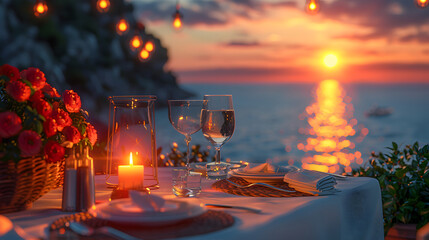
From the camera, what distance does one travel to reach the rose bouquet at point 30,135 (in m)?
1.09

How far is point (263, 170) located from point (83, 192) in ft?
2.31

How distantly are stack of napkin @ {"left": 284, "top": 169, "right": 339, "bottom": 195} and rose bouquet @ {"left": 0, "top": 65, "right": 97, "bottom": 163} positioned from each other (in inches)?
26.5

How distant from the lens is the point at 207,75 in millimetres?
30547

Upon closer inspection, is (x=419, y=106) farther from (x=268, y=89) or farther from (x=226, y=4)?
(x=268, y=89)

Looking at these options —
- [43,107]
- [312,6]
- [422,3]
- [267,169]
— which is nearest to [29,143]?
[43,107]

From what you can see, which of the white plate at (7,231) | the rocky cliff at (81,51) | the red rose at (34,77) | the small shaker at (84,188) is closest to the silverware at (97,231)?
the white plate at (7,231)

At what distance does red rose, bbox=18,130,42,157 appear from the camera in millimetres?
1093

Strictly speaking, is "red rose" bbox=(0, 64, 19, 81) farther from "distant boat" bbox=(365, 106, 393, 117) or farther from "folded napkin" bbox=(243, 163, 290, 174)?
"distant boat" bbox=(365, 106, 393, 117)

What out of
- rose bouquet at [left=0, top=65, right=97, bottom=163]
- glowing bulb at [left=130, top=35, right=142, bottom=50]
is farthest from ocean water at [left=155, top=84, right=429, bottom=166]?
rose bouquet at [left=0, top=65, right=97, bottom=163]

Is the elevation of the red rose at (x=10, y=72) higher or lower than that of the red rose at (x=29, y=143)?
higher

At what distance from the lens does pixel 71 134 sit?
4.13 feet

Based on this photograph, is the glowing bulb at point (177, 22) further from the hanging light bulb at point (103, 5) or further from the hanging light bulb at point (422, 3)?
the hanging light bulb at point (422, 3)

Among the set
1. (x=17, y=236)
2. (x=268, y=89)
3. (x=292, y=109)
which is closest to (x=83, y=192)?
(x=17, y=236)

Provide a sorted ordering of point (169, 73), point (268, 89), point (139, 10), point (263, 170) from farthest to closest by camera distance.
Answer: point (268, 89) → point (169, 73) → point (139, 10) → point (263, 170)
